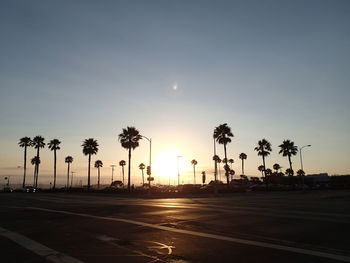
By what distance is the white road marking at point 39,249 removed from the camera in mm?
8575

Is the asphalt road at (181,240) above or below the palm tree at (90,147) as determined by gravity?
below

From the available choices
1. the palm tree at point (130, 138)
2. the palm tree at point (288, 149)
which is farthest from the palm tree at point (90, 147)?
the palm tree at point (288, 149)

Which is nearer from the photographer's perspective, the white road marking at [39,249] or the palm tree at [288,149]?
the white road marking at [39,249]

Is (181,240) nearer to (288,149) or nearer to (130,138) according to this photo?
(130,138)

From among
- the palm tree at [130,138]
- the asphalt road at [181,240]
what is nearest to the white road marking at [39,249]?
the asphalt road at [181,240]

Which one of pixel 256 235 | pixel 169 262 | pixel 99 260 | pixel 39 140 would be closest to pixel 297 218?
pixel 256 235

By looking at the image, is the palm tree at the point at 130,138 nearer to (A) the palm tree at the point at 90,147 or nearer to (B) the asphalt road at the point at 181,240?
(A) the palm tree at the point at 90,147

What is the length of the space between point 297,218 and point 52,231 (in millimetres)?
11247

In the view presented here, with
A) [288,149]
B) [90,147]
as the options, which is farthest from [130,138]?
[288,149]

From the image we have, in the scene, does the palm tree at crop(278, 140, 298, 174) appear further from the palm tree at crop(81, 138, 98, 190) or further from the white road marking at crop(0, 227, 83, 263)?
the white road marking at crop(0, 227, 83, 263)

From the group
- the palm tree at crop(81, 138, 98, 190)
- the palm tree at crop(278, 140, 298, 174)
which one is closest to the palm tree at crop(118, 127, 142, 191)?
the palm tree at crop(81, 138, 98, 190)

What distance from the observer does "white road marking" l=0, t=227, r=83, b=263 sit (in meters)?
8.57

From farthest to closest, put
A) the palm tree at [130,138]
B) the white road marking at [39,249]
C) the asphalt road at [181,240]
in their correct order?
the palm tree at [130,138] → the asphalt road at [181,240] → the white road marking at [39,249]

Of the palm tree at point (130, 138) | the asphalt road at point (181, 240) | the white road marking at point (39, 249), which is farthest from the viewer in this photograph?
the palm tree at point (130, 138)
